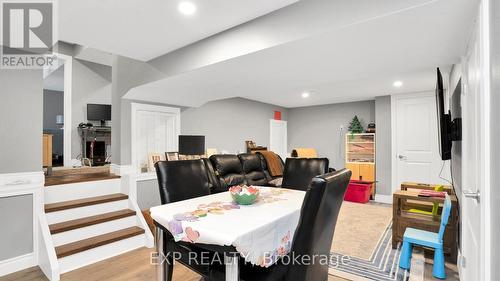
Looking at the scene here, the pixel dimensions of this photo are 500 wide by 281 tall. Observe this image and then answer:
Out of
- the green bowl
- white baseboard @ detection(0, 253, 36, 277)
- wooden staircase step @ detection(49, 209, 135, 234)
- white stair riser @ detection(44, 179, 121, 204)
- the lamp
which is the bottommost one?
white baseboard @ detection(0, 253, 36, 277)

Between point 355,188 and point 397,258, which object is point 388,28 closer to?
point 397,258

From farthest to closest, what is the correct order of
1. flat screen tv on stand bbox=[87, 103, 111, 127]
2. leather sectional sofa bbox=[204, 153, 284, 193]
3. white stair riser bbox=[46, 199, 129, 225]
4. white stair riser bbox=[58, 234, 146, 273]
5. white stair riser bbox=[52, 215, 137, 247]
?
flat screen tv on stand bbox=[87, 103, 111, 127]
leather sectional sofa bbox=[204, 153, 284, 193]
white stair riser bbox=[46, 199, 129, 225]
white stair riser bbox=[52, 215, 137, 247]
white stair riser bbox=[58, 234, 146, 273]

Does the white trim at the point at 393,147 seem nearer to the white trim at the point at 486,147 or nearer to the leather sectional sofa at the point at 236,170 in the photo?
the leather sectional sofa at the point at 236,170

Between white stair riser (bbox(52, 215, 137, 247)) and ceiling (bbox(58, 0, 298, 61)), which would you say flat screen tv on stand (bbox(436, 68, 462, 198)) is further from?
white stair riser (bbox(52, 215, 137, 247))

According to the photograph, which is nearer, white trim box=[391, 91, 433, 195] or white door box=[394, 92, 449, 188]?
white door box=[394, 92, 449, 188]

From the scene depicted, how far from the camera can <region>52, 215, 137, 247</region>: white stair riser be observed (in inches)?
104

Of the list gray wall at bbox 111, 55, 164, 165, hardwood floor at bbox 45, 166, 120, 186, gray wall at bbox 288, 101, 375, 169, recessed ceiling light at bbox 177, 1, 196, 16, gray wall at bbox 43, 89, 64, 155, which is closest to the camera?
recessed ceiling light at bbox 177, 1, 196, 16

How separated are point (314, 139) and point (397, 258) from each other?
4496mm

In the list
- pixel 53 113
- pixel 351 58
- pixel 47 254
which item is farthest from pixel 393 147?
pixel 53 113

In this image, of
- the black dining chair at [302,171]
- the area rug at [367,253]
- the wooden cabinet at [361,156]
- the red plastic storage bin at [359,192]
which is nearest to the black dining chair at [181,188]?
the black dining chair at [302,171]

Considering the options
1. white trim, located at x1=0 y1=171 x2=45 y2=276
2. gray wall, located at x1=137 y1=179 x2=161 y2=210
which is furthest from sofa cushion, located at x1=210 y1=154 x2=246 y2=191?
white trim, located at x1=0 y1=171 x2=45 y2=276

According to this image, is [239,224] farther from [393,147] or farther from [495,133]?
[393,147]

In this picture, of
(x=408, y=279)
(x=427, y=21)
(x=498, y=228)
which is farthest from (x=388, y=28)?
(x=408, y=279)

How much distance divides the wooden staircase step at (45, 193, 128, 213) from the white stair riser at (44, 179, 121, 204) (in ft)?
0.20
